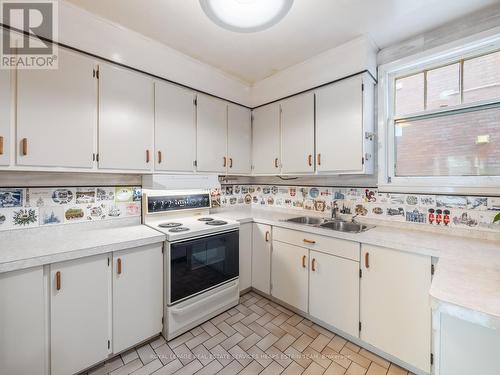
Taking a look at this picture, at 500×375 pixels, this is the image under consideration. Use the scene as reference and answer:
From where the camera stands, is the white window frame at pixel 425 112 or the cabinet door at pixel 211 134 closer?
the white window frame at pixel 425 112

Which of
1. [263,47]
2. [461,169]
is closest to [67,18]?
[263,47]

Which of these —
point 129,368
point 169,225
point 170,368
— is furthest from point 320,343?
point 169,225

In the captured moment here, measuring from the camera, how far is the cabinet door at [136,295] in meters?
1.64

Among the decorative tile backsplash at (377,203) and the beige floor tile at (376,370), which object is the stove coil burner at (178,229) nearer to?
the decorative tile backsplash at (377,203)

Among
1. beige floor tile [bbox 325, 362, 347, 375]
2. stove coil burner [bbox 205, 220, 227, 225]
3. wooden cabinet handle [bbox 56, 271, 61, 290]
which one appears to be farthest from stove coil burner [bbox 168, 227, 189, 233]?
beige floor tile [bbox 325, 362, 347, 375]

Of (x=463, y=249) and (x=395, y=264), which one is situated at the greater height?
(x=463, y=249)

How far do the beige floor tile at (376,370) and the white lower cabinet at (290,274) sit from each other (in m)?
0.64

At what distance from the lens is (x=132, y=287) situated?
1.71 meters

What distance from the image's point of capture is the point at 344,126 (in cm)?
210

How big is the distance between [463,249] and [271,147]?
189cm

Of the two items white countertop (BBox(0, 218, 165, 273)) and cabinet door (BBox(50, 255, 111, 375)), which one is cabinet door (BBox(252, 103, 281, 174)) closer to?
white countertop (BBox(0, 218, 165, 273))

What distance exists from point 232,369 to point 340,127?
214 cm

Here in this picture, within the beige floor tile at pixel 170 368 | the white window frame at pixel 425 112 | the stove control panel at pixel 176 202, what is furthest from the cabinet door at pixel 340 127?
the beige floor tile at pixel 170 368

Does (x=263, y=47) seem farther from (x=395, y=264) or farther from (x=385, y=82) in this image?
(x=395, y=264)
